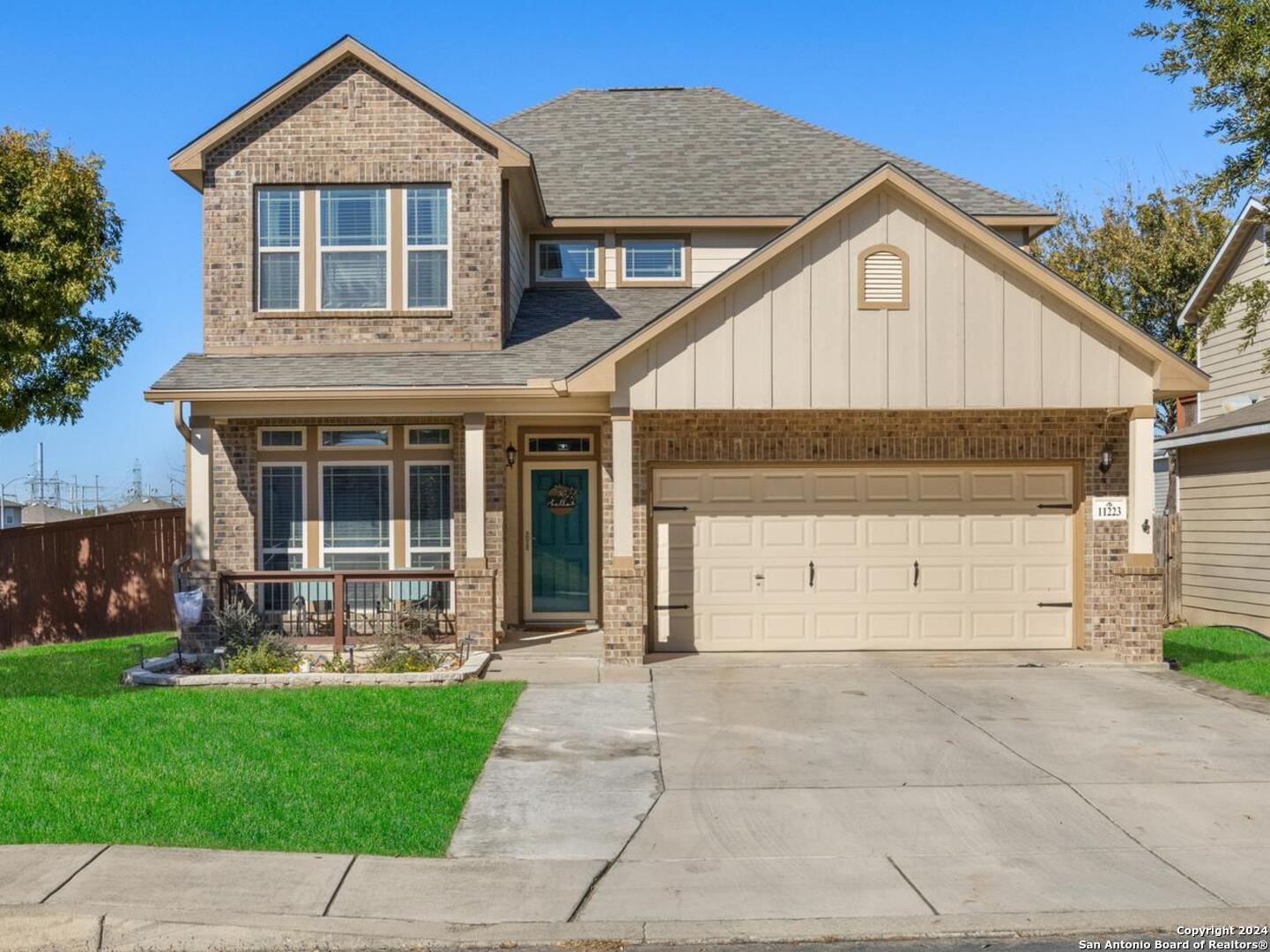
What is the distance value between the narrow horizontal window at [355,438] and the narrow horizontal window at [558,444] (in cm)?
195

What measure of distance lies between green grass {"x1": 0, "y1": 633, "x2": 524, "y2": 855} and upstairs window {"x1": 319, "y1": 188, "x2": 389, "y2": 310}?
5.66 meters

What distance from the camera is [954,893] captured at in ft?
20.1

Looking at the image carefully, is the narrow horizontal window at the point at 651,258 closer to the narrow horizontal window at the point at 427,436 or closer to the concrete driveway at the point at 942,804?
the narrow horizontal window at the point at 427,436

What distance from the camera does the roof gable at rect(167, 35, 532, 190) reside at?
14789 mm

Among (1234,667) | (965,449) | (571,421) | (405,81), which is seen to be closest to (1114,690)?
(1234,667)

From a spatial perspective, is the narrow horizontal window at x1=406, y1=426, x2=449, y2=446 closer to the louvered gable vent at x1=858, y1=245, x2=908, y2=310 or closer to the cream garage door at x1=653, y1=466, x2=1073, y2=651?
the cream garage door at x1=653, y1=466, x2=1073, y2=651

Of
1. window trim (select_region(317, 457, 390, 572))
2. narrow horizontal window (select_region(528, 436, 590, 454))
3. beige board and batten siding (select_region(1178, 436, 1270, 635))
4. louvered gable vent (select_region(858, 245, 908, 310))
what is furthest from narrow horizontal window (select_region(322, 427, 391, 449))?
beige board and batten siding (select_region(1178, 436, 1270, 635))

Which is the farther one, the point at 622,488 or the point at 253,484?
the point at 253,484

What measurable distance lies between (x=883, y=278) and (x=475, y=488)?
524cm

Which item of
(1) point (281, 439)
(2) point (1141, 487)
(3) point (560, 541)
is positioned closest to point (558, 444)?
(3) point (560, 541)

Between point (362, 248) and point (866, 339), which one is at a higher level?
point (362, 248)

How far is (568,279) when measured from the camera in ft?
58.1

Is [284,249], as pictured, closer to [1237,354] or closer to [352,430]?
[352,430]

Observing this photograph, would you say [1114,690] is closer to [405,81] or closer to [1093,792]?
[1093,792]
